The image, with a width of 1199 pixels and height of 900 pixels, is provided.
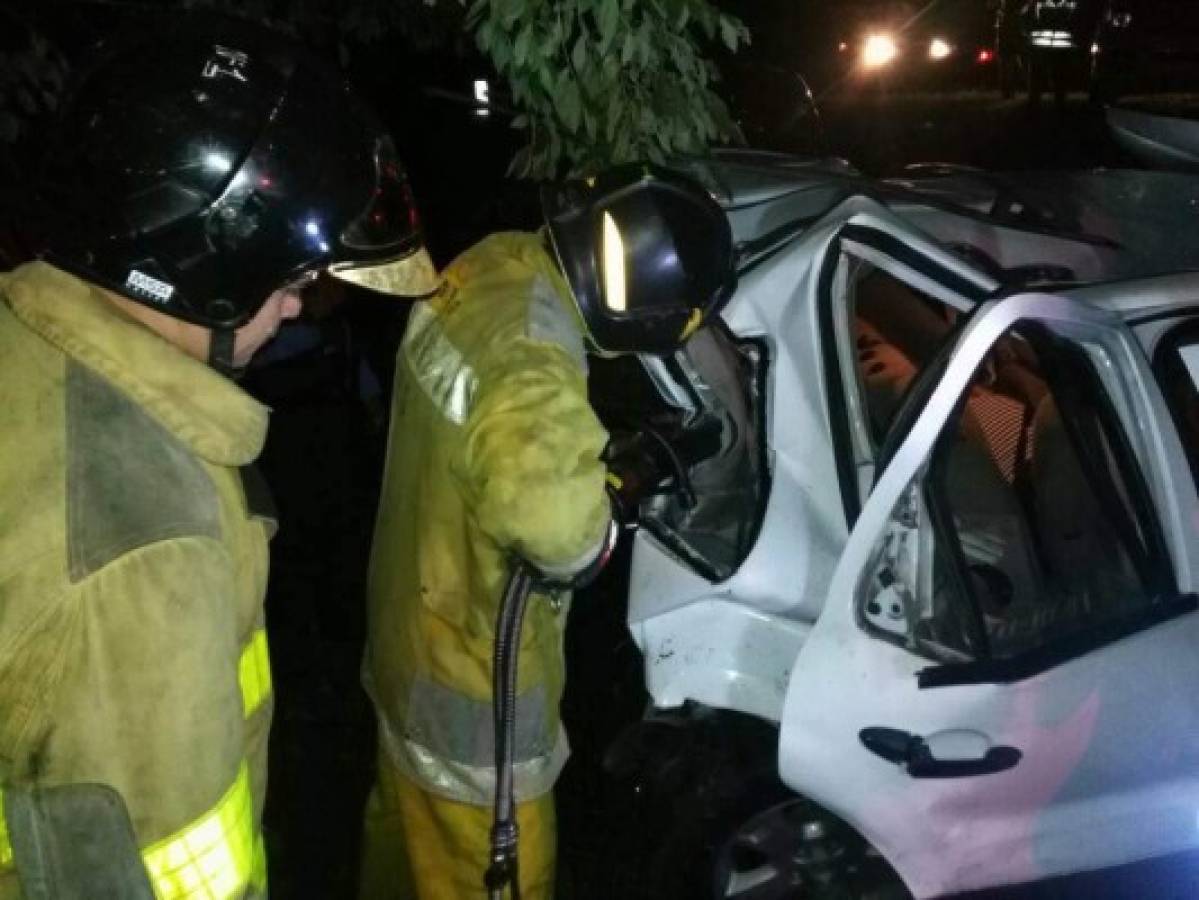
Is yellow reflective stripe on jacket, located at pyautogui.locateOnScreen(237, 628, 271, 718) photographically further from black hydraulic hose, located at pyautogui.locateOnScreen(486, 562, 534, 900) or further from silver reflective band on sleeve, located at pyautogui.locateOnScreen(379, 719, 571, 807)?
silver reflective band on sleeve, located at pyautogui.locateOnScreen(379, 719, 571, 807)

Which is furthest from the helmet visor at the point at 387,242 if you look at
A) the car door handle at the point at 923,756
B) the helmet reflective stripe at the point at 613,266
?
the car door handle at the point at 923,756

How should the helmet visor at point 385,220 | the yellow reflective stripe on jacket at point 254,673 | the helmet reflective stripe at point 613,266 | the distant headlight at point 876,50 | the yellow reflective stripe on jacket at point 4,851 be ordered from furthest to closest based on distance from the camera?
1. the distant headlight at point 876,50
2. the helmet reflective stripe at point 613,266
3. the helmet visor at point 385,220
4. the yellow reflective stripe on jacket at point 254,673
5. the yellow reflective stripe on jacket at point 4,851

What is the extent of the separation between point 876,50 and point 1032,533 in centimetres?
956

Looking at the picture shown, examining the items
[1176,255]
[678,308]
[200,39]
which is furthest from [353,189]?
[1176,255]

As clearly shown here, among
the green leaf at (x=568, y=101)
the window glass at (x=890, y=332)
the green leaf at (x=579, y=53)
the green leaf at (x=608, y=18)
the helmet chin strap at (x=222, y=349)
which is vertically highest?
the green leaf at (x=608, y=18)

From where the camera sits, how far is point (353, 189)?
1860 mm

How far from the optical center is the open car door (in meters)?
2.46

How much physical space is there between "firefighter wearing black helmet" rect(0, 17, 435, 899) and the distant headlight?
35.2 feet

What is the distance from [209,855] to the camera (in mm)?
1428

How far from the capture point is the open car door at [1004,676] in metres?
2.46

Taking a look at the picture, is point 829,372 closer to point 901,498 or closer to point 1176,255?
point 901,498

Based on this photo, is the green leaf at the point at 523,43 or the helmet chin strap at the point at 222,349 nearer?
the helmet chin strap at the point at 222,349

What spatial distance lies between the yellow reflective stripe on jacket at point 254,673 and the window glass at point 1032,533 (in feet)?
4.24

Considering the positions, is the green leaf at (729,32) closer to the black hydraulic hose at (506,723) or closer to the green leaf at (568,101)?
the green leaf at (568,101)
